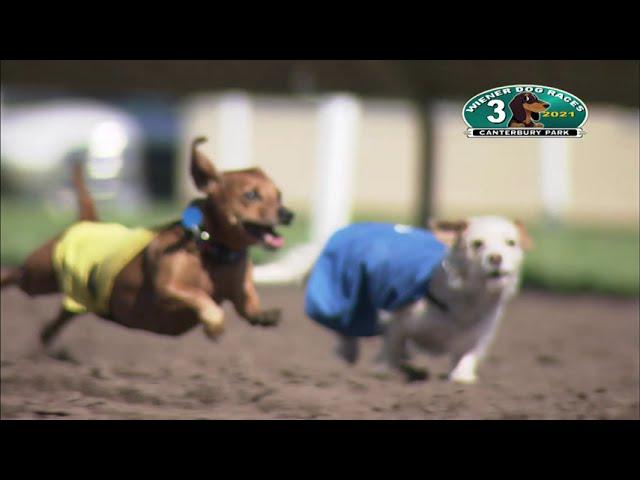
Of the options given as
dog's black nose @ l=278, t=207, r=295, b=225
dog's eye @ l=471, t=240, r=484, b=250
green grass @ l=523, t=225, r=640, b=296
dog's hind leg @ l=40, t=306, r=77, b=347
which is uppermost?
dog's black nose @ l=278, t=207, r=295, b=225

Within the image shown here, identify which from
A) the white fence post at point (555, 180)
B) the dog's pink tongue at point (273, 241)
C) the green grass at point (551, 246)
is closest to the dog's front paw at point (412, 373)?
the green grass at point (551, 246)

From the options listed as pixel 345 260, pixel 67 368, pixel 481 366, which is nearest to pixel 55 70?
pixel 67 368

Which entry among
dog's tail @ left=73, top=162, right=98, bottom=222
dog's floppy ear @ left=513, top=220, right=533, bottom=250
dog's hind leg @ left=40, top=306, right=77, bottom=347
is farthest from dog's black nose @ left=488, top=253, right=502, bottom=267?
dog's hind leg @ left=40, top=306, right=77, bottom=347

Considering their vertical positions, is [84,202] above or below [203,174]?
below

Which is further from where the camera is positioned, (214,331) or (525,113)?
(525,113)

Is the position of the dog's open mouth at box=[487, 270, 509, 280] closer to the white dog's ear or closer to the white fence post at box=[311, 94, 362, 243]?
the white dog's ear

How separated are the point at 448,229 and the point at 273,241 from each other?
858 mm

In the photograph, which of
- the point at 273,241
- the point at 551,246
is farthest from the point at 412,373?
the point at 551,246

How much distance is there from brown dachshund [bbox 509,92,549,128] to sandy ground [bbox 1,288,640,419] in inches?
55.4

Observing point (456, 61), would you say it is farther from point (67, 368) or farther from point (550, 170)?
point (550, 170)

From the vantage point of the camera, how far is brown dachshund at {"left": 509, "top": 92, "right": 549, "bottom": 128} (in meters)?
5.07

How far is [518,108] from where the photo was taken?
16.7 feet

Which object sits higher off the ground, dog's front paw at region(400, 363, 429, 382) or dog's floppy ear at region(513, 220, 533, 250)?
dog's floppy ear at region(513, 220, 533, 250)

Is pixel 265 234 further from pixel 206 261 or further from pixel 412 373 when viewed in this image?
pixel 412 373
